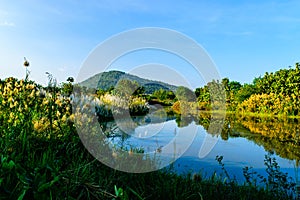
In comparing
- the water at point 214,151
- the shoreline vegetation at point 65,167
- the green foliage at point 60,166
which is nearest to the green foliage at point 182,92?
the water at point 214,151

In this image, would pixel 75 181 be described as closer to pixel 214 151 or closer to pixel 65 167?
pixel 65 167

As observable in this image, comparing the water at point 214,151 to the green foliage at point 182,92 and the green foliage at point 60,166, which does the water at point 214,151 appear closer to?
the green foliage at point 60,166

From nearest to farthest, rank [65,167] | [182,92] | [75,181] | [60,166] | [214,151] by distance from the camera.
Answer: [75,181] < [60,166] < [65,167] < [214,151] < [182,92]

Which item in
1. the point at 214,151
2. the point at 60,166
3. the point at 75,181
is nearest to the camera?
the point at 75,181

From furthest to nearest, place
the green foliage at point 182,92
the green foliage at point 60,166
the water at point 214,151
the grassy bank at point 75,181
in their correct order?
the green foliage at point 182,92, the water at point 214,151, the green foliage at point 60,166, the grassy bank at point 75,181

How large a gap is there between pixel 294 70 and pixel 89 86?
20112 mm

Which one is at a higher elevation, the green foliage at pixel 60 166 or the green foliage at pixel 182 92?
the green foliage at pixel 182 92


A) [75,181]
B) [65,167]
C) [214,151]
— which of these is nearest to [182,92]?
[214,151]

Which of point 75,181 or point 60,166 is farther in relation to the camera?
point 60,166

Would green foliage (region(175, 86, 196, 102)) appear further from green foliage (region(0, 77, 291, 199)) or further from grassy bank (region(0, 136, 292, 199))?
grassy bank (region(0, 136, 292, 199))

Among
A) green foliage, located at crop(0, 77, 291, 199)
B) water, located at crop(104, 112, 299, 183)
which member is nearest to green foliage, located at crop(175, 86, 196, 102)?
water, located at crop(104, 112, 299, 183)

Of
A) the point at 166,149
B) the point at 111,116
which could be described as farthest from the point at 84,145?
the point at 166,149

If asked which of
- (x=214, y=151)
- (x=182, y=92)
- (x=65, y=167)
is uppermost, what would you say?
(x=182, y=92)

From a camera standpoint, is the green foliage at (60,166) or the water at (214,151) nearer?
the green foliage at (60,166)
